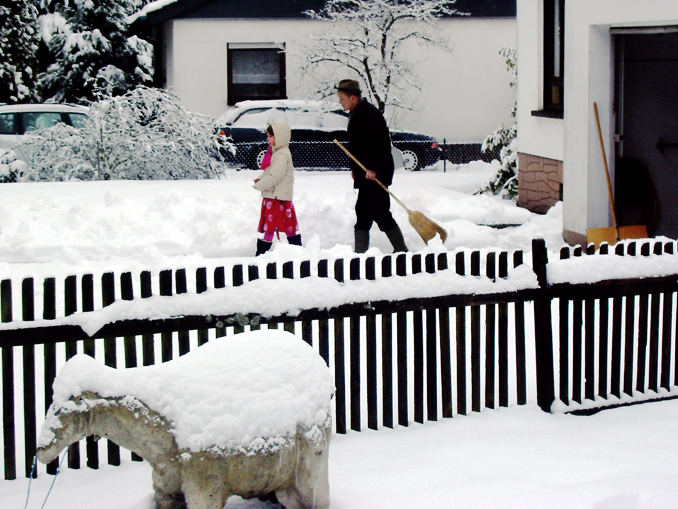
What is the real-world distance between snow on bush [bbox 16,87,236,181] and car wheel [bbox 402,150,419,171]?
7483mm

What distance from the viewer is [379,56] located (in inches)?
937

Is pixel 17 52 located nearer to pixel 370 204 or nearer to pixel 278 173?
pixel 278 173

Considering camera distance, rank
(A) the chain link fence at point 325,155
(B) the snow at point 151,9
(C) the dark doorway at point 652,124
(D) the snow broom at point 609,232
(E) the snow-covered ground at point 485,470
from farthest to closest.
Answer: (B) the snow at point 151,9
(A) the chain link fence at point 325,155
(C) the dark doorway at point 652,124
(D) the snow broom at point 609,232
(E) the snow-covered ground at point 485,470

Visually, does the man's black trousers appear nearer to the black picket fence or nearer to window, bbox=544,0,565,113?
the black picket fence

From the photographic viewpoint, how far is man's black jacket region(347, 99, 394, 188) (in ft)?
30.9

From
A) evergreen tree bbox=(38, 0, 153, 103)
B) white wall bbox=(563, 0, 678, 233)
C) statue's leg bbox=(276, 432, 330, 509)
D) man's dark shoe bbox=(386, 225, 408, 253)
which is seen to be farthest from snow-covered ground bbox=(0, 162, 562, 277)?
evergreen tree bbox=(38, 0, 153, 103)

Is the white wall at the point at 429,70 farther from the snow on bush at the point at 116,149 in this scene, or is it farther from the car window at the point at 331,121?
the snow on bush at the point at 116,149

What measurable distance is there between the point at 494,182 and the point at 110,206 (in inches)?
269

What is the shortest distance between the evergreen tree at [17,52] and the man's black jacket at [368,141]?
1717cm

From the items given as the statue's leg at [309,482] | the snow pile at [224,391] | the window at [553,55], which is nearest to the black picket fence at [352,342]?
the snow pile at [224,391]

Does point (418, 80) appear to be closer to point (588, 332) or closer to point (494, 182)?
point (494, 182)

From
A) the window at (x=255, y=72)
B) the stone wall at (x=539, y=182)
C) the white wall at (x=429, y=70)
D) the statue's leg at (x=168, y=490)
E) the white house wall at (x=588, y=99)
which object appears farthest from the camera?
the window at (x=255, y=72)

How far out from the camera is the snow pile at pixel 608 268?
5543mm

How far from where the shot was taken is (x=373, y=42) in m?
23.6
